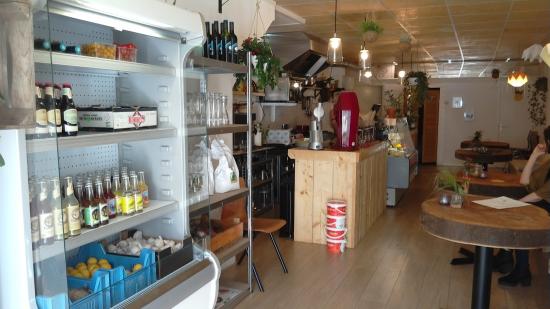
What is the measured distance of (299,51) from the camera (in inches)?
312

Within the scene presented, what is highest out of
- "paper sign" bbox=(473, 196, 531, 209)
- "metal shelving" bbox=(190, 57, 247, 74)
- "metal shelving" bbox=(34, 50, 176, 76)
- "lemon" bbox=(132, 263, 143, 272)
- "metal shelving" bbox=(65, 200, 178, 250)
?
"metal shelving" bbox=(190, 57, 247, 74)

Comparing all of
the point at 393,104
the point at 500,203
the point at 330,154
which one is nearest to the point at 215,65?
the point at 330,154

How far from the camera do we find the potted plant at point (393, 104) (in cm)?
847

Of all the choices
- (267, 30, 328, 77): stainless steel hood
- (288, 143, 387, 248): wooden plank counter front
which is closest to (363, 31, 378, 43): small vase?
(288, 143, 387, 248): wooden plank counter front

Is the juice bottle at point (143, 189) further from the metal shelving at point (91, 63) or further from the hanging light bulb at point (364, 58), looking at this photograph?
the hanging light bulb at point (364, 58)

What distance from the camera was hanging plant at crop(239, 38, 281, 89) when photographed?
3.67m

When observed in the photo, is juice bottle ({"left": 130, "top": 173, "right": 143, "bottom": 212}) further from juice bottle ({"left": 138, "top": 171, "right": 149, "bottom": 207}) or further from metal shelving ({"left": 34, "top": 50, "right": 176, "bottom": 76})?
metal shelving ({"left": 34, "top": 50, "right": 176, "bottom": 76})

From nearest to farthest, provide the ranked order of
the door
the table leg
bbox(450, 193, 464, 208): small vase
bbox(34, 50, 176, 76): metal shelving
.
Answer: bbox(34, 50, 176, 76): metal shelving → the table leg → bbox(450, 193, 464, 208): small vase → the door

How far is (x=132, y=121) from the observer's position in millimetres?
2393

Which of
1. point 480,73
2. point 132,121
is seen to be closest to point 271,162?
point 132,121

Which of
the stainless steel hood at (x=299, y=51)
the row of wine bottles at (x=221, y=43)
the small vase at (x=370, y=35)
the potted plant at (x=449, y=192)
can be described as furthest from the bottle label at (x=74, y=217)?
the stainless steel hood at (x=299, y=51)

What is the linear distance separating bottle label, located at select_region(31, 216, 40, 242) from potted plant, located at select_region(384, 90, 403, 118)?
7262mm

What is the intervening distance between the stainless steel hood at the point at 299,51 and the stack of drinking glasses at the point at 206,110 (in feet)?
13.4

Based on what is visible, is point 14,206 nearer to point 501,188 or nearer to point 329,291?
point 329,291
